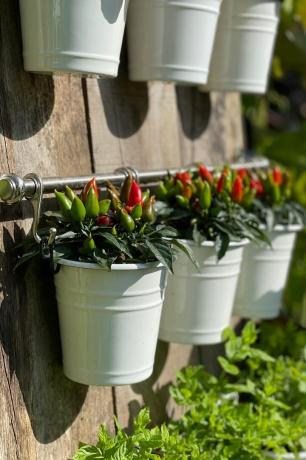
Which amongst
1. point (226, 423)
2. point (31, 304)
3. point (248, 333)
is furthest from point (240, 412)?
point (31, 304)

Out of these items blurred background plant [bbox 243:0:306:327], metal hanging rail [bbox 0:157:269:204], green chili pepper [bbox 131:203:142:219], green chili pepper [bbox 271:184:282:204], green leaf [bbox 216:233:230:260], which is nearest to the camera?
metal hanging rail [bbox 0:157:269:204]

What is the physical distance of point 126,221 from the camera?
1502 mm

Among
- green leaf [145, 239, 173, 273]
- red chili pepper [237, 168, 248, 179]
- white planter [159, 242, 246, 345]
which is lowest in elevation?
white planter [159, 242, 246, 345]

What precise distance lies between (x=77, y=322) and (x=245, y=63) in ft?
3.30

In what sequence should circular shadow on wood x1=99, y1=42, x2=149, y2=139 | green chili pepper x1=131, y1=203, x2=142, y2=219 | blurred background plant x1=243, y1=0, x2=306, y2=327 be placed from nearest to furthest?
green chili pepper x1=131, y1=203, x2=142, y2=219 → circular shadow on wood x1=99, y1=42, x2=149, y2=139 → blurred background plant x1=243, y1=0, x2=306, y2=327

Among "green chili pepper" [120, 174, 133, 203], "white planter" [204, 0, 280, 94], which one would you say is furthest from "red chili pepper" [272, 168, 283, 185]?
"green chili pepper" [120, 174, 133, 203]

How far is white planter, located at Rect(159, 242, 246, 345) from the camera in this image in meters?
1.80

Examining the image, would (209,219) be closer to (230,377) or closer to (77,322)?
(77,322)

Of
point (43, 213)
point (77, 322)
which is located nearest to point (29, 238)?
point (43, 213)

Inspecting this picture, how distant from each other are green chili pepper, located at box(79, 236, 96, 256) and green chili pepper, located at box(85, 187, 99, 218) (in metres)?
0.06

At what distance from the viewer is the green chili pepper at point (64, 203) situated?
1480 mm

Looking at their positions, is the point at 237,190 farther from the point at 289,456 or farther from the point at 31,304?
the point at 289,456

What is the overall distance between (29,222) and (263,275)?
87 cm

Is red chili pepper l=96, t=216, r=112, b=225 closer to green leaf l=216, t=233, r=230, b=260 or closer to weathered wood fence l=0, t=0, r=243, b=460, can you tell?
weathered wood fence l=0, t=0, r=243, b=460
